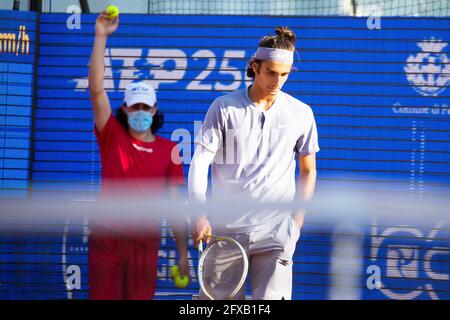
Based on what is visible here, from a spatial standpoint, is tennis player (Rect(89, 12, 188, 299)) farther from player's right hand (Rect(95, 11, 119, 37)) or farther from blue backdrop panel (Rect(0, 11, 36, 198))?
blue backdrop panel (Rect(0, 11, 36, 198))

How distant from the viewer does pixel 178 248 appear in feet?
16.0

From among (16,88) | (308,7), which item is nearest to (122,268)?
(16,88)

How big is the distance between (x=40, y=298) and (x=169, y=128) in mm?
4370

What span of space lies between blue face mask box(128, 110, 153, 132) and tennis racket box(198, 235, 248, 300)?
921 millimetres

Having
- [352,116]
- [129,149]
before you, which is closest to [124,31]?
[352,116]


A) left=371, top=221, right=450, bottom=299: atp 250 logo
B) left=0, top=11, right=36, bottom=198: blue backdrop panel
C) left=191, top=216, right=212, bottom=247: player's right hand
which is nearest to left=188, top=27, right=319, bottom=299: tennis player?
left=191, top=216, right=212, bottom=247: player's right hand

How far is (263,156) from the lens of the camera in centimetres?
507

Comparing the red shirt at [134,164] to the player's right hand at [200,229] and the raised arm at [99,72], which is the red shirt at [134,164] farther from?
the player's right hand at [200,229]

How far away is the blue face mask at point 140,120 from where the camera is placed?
532 centimetres

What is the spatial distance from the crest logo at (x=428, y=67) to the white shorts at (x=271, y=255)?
4.09 metres

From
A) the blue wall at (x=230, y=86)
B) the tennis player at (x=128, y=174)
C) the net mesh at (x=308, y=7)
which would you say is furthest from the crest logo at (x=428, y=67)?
the tennis player at (x=128, y=174)

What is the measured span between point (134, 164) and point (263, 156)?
2.29ft

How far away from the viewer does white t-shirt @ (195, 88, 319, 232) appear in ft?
16.5
